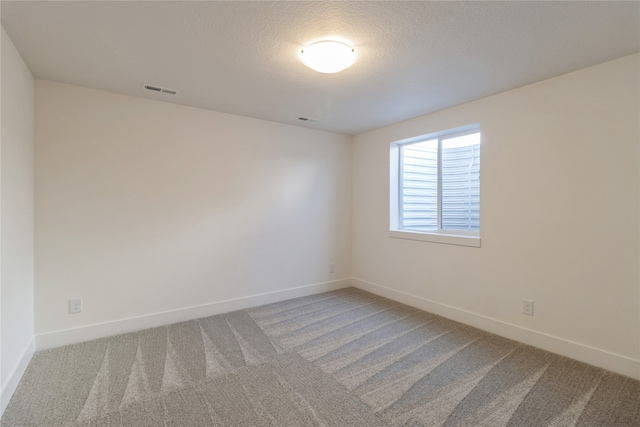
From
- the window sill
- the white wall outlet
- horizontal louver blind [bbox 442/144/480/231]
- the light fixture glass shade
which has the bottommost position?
the white wall outlet

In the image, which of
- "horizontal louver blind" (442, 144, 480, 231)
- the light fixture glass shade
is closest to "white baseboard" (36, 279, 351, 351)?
"horizontal louver blind" (442, 144, 480, 231)

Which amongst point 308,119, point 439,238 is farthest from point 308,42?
point 439,238

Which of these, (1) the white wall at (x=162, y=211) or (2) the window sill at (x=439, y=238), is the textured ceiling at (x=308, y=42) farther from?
(2) the window sill at (x=439, y=238)

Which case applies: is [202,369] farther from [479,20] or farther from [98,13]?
[479,20]

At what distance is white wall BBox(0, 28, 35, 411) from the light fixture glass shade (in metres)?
1.84

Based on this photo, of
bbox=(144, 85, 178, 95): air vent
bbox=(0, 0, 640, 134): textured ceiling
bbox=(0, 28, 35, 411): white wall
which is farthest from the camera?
bbox=(144, 85, 178, 95): air vent

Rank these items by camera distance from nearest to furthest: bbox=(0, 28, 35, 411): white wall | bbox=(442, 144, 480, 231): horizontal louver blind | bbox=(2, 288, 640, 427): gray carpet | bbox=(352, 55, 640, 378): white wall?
bbox=(2, 288, 640, 427): gray carpet → bbox=(0, 28, 35, 411): white wall → bbox=(352, 55, 640, 378): white wall → bbox=(442, 144, 480, 231): horizontal louver blind

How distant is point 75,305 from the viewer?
261 cm

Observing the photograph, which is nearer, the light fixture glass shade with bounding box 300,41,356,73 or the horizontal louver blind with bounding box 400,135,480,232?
the light fixture glass shade with bounding box 300,41,356,73

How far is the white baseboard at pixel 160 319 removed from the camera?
253 cm

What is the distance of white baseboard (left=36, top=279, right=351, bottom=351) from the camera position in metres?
2.53

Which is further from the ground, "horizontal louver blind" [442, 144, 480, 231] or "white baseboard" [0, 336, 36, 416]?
"horizontal louver blind" [442, 144, 480, 231]

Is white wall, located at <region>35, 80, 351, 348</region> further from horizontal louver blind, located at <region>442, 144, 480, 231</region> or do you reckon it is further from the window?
horizontal louver blind, located at <region>442, 144, 480, 231</region>

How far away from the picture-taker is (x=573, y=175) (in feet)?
7.65
